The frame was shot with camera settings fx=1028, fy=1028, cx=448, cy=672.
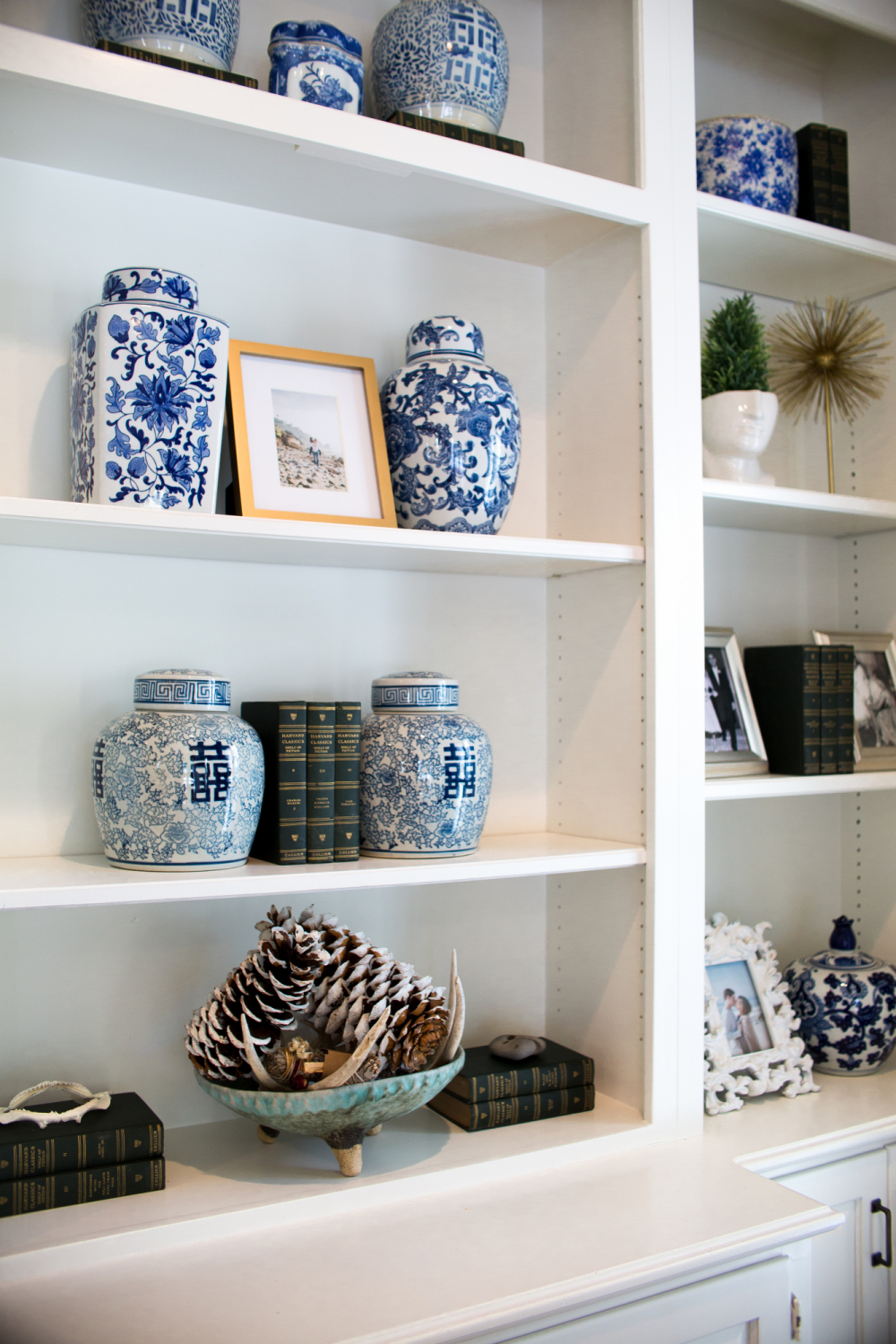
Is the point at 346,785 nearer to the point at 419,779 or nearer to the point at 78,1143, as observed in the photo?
Answer: the point at 419,779

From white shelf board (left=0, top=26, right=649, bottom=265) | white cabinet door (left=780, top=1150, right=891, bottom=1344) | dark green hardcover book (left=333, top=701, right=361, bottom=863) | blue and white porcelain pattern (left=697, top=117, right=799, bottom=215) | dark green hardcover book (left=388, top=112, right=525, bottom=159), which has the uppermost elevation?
blue and white porcelain pattern (left=697, top=117, right=799, bottom=215)

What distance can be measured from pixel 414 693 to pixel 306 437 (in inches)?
14.3

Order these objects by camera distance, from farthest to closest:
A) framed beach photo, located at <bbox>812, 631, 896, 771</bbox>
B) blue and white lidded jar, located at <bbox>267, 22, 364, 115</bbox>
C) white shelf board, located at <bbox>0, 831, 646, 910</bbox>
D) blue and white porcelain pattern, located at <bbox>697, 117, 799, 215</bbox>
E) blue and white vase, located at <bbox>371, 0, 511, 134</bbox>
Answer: framed beach photo, located at <bbox>812, 631, 896, 771</bbox>, blue and white porcelain pattern, located at <bbox>697, 117, 799, 215</bbox>, blue and white vase, located at <bbox>371, 0, 511, 134</bbox>, blue and white lidded jar, located at <bbox>267, 22, 364, 115</bbox>, white shelf board, located at <bbox>0, 831, 646, 910</bbox>

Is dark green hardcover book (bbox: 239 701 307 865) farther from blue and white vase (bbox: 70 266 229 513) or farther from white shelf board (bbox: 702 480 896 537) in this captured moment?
white shelf board (bbox: 702 480 896 537)

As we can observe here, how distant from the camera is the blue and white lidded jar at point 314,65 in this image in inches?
50.8

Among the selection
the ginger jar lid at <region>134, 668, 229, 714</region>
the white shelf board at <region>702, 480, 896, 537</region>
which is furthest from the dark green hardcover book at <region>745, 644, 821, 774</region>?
the ginger jar lid at <region>134, 668, 229, 714</region>

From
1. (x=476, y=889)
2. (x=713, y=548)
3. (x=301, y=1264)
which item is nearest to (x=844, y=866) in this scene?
(x=713, y=548)

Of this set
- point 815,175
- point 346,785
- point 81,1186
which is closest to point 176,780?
point 346,785

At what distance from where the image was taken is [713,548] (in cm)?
188

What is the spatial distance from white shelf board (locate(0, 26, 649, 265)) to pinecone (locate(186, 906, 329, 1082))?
0.94 metres

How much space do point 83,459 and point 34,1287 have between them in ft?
2.86

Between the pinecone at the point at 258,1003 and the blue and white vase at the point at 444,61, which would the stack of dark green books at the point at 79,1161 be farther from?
the blue and white vase at the point at 444,61

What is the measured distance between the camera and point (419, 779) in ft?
4.31

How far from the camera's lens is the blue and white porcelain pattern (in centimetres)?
166
